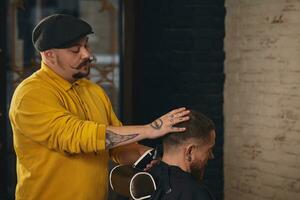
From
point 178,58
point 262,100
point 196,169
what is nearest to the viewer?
point 196,169

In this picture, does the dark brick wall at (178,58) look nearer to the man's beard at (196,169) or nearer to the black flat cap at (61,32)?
the black flat cap at (61,32)

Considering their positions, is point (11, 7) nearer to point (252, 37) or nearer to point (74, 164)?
point (252, 37)

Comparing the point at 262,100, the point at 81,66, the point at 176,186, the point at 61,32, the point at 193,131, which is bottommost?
the point at 262,100

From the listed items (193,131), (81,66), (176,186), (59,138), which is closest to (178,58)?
(81,66)

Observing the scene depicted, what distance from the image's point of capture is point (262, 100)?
14.8 feet

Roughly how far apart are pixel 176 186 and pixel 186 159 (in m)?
0.13

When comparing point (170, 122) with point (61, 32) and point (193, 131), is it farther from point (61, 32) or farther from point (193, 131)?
point (61, 32)

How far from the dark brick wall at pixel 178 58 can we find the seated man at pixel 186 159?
8.19 feet

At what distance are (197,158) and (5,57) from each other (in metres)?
2.87

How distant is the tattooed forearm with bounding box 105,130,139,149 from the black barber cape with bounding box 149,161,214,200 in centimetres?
32

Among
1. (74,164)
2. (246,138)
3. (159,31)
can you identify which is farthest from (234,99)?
(74,164)

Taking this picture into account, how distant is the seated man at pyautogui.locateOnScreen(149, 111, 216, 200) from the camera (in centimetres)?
220

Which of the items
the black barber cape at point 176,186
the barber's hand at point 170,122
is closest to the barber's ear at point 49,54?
the barber's hand at point 170,122

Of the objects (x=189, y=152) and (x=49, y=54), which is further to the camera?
(x=49, y=54)
